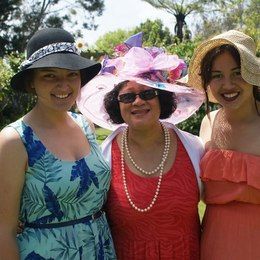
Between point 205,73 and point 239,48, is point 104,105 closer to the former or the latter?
point 205,73

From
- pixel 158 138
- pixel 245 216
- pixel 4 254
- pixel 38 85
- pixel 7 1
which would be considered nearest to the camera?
pixel 4 254

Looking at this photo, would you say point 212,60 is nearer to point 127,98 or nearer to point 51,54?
point 127,98

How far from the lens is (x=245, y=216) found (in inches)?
123

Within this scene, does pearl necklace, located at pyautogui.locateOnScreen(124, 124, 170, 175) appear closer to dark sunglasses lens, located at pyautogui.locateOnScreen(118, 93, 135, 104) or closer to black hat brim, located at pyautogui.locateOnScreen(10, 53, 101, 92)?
dark sunglasses lens, located at pyautogui.locateOnScreen(118, 93, 135, 104)

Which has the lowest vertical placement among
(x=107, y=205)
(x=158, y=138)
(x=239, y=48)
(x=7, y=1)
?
(x=107, y=205)

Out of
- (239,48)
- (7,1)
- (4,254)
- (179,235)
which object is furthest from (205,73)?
(7,1)

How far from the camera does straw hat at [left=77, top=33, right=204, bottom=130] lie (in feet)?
10.7

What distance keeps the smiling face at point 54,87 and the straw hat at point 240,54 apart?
0.95 meters

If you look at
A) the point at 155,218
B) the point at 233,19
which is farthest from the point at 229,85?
the point at 233,19

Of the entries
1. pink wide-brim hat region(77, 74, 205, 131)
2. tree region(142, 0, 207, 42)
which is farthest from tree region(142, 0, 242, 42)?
pink wide-brim hat region(77, 74, 205, 131)

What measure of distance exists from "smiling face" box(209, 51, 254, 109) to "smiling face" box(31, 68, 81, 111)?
92 cm

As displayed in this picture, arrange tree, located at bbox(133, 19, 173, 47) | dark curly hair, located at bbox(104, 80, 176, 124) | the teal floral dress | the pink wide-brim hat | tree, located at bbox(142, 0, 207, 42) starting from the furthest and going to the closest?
tree, located at bbox(142, 0, 207, 42)
tree, located at bbox(133, 19, 173, 47)
the pink wide-brim hat
dark curly hair, located at bbox(104, 80, 176, 124)
the teal floral dress

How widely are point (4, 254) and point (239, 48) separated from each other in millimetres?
1801

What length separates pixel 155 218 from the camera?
123 inches
